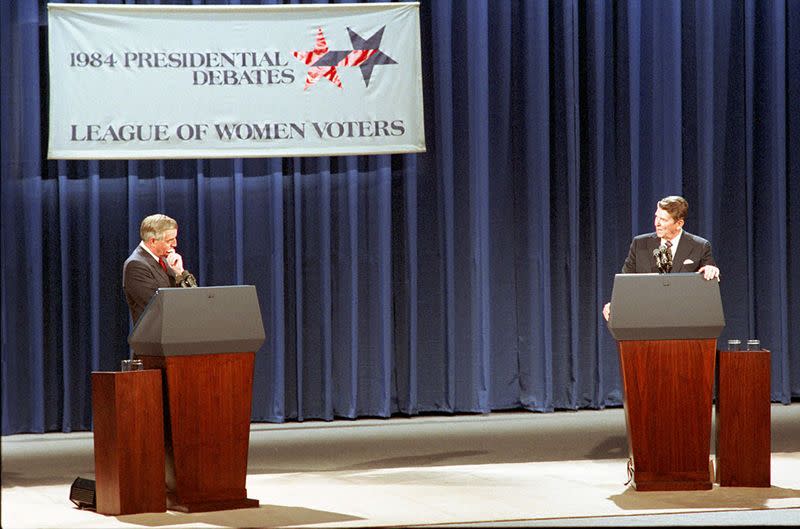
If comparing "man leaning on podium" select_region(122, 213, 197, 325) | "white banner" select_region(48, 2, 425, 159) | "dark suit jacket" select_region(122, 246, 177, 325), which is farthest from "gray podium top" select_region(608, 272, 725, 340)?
Result: "white banner" select_region(48, 2, 425, 159)

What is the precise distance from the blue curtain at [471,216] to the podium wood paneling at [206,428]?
272cm

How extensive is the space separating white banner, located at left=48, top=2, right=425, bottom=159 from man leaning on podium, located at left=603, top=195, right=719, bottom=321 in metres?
2.32

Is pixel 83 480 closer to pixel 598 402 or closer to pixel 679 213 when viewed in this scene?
pixel 679 213

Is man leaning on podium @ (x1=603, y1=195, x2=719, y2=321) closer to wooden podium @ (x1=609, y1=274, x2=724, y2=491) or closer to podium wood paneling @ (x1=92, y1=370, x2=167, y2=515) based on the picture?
wooden podium @ (x1=609, y1=274, x2=724, y2=491)

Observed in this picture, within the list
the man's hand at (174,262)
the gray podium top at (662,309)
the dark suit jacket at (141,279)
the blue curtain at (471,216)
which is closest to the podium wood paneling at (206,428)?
the dark suit jacket at (141,279)

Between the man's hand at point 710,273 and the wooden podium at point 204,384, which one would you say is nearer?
the wooden podium at point 204,384

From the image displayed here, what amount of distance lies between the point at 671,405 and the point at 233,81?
3.64 metres

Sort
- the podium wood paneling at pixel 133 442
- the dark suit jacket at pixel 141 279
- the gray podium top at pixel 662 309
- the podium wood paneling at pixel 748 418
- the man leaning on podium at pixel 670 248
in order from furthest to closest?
the man leaning on podium at pixel 670 248, the dark suit jacket at pixel 141 279, the podium wood paneling at pixel 748 418, the gray podium top at pixel 662 309, the podium wood paneling at pixel 133 442

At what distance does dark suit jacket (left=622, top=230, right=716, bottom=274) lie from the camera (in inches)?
215

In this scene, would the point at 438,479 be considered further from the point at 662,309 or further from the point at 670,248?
the point at 670,248

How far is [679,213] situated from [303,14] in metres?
3.07

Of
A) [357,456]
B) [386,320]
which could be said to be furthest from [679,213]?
[386,320]

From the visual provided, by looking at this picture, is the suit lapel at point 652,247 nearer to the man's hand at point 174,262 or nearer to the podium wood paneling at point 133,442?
the man's hand at point 174,262

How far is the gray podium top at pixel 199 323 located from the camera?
15.4ft
